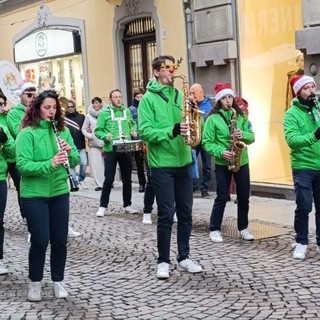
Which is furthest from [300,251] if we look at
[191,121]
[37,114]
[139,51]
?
[139,51]

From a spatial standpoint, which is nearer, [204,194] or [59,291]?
[59,291]

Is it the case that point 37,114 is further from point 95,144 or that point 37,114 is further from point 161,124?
point 95,144

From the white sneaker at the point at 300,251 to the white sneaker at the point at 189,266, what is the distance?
976 millimetres

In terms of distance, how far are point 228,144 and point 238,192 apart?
549 millimetres

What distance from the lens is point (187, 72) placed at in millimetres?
13859

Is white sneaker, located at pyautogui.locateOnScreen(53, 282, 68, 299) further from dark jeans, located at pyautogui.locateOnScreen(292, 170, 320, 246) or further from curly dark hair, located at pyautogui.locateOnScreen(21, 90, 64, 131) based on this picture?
dark jeans, located at pyautogui.locateOnScreen(292, 170, 320, 246)

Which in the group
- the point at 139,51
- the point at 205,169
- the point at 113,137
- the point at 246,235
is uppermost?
the point at 139,51

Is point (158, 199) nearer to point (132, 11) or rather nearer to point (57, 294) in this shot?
point (57, 294)

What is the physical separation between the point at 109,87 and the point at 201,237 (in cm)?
798

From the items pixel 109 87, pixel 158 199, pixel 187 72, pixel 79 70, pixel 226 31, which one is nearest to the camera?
pixel 158 199

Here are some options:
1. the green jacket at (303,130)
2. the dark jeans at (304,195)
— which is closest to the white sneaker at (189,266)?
the dark jeans at (304,195)

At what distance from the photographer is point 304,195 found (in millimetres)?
7574

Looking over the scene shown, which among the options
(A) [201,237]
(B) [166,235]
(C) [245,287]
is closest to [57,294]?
(B) [166,235]

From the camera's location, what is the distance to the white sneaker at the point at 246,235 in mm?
8797
